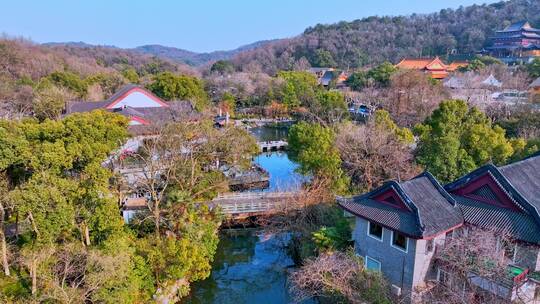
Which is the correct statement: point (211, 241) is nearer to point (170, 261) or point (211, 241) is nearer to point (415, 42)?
point (170, 261)

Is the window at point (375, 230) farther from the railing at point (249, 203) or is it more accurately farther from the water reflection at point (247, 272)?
the railing at point (249, 203)

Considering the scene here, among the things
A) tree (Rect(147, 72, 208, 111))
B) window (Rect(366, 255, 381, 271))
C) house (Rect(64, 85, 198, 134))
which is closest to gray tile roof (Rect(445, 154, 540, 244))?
window (Rect(366, 255, 381, 271))

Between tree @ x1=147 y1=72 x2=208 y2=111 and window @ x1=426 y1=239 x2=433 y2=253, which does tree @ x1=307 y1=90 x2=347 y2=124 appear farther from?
window @ x1=426 y1=239 x2=433 y2=253

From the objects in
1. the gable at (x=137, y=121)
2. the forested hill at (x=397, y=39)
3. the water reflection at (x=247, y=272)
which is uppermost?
the forested hill at (x=397, y=39)

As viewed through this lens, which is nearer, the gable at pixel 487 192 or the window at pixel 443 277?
the window at pixel 443 277

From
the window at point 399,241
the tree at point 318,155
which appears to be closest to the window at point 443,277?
the window at point 399,241

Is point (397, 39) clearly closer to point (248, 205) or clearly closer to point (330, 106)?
point (330, 106)

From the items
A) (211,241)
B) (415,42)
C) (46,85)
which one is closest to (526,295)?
(211,241)
